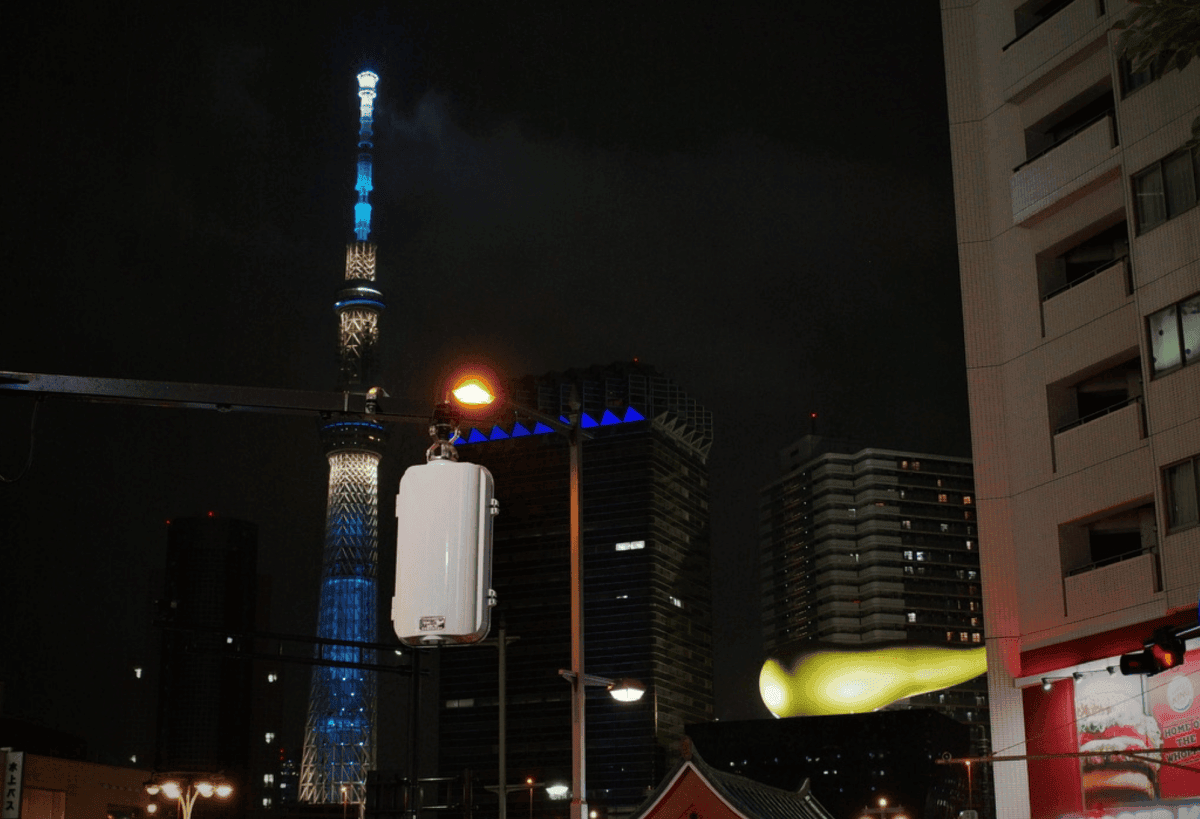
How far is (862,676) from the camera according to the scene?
5119cm

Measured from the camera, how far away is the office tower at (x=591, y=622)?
164 meters

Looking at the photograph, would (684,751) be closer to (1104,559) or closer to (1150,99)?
(1104,559)

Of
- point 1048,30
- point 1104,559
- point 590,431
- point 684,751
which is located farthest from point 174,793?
point 590,431

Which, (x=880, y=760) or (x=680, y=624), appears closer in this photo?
(x=880, y=760)

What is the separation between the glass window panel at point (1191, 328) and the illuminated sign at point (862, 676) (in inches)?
827

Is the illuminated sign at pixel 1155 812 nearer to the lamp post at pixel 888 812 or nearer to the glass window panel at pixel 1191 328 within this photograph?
the glass window panel at pixel 1191 328

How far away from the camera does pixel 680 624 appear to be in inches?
7830

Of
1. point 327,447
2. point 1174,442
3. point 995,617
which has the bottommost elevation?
point 995,617

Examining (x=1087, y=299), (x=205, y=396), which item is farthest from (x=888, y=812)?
(x=205, y=396)

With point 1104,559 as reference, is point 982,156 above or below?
above

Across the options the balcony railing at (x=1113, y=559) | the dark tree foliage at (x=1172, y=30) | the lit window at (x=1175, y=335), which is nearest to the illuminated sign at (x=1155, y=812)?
the balcony railing at (x=1113, y=559)

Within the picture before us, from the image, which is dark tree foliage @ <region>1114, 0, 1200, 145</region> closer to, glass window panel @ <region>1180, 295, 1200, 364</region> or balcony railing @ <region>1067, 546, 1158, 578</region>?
glass window panel @ <region>1180, 295, 1200, 364</region>

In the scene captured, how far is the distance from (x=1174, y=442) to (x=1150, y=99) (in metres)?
7.53

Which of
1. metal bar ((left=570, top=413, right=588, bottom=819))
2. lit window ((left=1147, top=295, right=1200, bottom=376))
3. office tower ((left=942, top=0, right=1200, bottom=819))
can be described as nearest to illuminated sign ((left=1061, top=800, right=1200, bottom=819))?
office tower ((left=942, top=0, right=1200, bottom=819))
